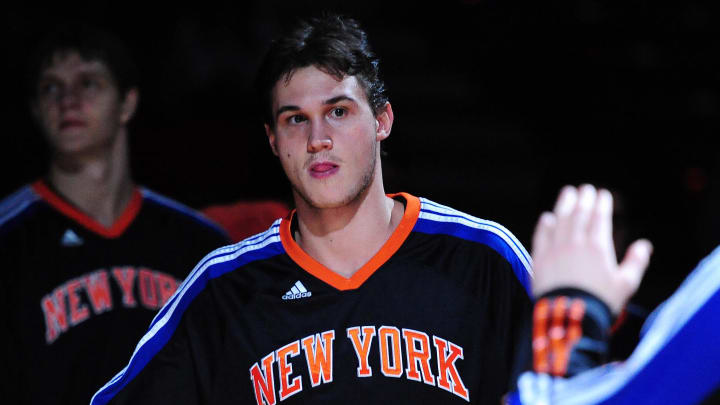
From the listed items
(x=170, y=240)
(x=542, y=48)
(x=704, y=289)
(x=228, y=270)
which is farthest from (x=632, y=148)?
(x=704, y=289)

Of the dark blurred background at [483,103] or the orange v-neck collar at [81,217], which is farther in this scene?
the dark blurred background at [483,103]

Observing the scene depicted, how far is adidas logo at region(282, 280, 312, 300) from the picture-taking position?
229cm

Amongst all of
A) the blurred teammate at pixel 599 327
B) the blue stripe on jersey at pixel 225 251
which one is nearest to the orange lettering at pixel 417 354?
the blue stripe on jersey at pixel 225 251

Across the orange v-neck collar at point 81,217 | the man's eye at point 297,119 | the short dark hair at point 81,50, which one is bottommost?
the orange v-neck collar at point 81,217

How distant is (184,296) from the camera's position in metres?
2.30

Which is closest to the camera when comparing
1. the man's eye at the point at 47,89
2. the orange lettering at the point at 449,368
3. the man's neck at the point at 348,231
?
the orange lettering at the point at 449,368

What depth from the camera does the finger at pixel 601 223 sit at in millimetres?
1304

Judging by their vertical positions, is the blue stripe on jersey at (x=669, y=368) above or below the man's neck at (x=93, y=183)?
below

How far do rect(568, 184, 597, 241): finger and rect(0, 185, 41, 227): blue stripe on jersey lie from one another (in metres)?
2.35

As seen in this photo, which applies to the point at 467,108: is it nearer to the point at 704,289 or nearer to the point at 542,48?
the point at 542,48

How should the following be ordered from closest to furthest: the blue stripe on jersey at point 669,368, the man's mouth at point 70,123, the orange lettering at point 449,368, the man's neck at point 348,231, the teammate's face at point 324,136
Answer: the blue stripe on jersey at point 669,368
the orange lettering at point 449,368
the teammate's face at point 324,136
the man's neck at point 348,231
the man's mouth at point 70,123

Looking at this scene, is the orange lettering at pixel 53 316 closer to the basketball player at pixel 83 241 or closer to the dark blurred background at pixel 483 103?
the basketball player at pixel 83 241

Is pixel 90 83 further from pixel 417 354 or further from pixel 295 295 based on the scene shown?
pixel 417 354

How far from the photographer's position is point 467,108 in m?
6.72
